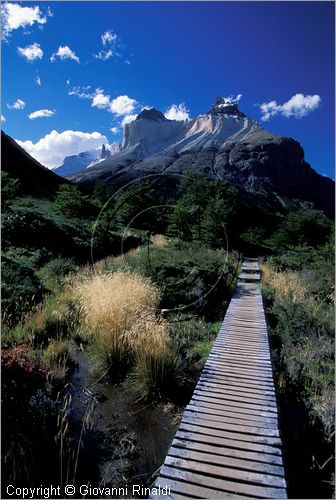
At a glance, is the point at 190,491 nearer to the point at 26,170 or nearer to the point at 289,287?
the point at 289,287

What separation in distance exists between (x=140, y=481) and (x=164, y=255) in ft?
32.4

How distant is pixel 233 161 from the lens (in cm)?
13038

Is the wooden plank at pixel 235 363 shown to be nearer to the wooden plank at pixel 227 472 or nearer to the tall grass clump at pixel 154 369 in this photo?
the tall grass clump at pixel 154 369

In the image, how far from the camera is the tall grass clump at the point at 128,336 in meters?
5.76

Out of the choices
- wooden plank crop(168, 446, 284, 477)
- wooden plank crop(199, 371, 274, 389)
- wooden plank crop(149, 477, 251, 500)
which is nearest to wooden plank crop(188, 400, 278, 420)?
wooden plank crop(199, 371, 274, 389)

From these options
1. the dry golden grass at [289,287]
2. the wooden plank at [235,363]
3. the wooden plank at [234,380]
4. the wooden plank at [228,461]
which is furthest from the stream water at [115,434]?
the dry golden grass at [289,287]

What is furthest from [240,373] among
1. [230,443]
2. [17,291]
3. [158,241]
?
[158,241]

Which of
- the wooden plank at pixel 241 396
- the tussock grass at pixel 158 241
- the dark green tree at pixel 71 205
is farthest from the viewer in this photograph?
the dark green tree at pixel 71 205

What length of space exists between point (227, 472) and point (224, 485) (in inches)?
7.0

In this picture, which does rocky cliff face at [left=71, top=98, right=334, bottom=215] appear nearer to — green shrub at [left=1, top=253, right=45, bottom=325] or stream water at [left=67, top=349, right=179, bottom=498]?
green shrub at [left=1, top=253, right=45, bottom=325]

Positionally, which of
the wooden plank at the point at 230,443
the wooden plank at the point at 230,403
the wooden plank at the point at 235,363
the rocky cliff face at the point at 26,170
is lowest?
the wooden plank at the point at 230,443

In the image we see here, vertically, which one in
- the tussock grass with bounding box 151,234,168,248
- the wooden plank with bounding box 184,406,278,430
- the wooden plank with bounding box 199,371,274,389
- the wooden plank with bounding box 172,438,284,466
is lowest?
the wooden plank with bounding box 172,438,284,466

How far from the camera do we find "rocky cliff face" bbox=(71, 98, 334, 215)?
367 feet

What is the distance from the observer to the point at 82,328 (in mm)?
7699
